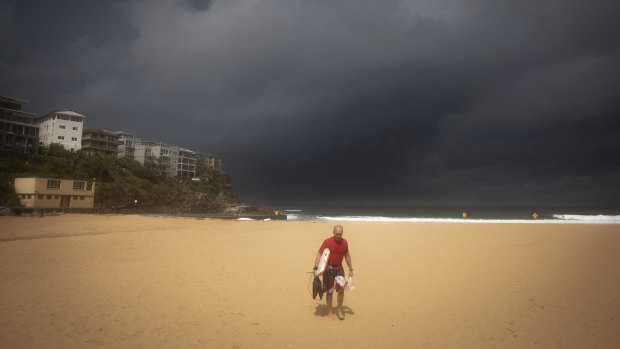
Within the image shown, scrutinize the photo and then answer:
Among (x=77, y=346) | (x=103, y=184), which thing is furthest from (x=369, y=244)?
(x=103, y=184)

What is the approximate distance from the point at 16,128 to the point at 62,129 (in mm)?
10060

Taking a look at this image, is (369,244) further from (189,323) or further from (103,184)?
(103,184)

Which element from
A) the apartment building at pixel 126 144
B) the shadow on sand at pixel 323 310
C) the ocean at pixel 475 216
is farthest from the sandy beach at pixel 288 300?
the apartment building at pixel 126 144

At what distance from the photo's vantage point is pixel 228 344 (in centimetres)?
510

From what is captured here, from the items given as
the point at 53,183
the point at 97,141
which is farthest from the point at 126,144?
the point at 53,183

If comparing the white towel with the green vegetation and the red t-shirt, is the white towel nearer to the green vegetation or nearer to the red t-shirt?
the red t-shirt

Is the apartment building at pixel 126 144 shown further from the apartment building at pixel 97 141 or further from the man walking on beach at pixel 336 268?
the man walking on beach at pixel 336 268

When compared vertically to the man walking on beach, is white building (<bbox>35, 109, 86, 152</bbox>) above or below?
above

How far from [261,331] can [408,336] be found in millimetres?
2813

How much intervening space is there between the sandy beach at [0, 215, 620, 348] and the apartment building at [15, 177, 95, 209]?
31.3 m

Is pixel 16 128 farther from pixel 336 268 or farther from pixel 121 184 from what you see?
pixel 336 268

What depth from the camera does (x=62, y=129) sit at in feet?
211

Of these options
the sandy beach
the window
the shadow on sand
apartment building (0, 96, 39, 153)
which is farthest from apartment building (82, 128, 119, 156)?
the shadow on sand

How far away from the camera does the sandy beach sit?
5.40m
